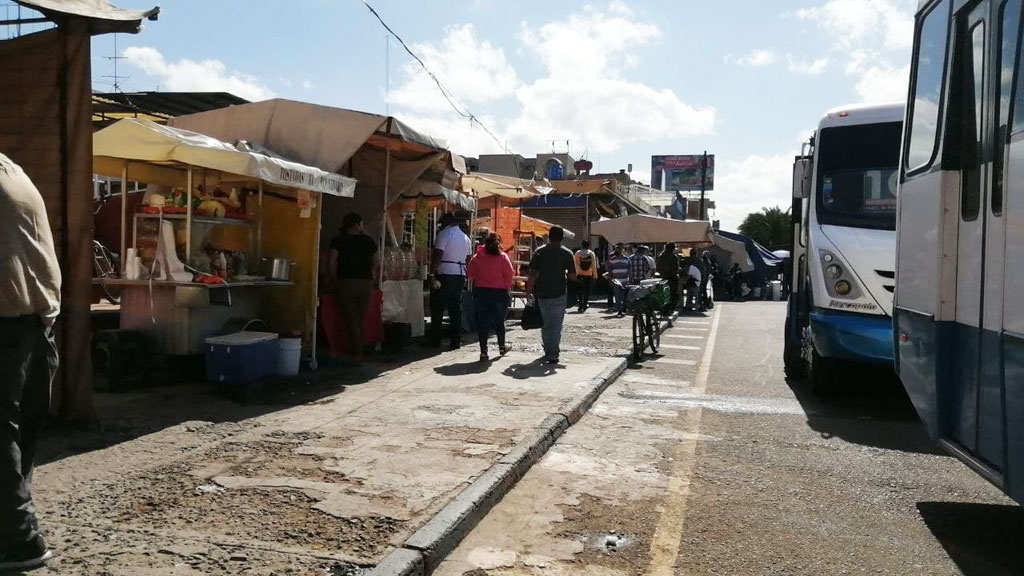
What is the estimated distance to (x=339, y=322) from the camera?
9750mm

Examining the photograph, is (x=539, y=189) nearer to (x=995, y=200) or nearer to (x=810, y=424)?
(x=810, y=424)

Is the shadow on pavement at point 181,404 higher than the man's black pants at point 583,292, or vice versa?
the man's black pants at point 583,292

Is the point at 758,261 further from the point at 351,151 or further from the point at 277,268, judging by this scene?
the point at 277,268

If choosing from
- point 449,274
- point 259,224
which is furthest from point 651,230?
point 259,224

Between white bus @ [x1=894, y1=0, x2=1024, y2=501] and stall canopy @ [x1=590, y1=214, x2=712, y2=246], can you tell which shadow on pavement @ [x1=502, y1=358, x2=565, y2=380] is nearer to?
white bus @ [x1=894, y1=0, x2=1024, y2=501]

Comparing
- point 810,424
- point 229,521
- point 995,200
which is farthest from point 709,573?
point 810,424

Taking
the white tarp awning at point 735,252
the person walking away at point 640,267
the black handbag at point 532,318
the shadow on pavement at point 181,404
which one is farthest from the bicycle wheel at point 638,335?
the white tarp awning at point 735,252

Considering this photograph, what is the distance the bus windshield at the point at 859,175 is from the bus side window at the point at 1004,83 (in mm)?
4475

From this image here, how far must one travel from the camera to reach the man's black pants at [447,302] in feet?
36.4

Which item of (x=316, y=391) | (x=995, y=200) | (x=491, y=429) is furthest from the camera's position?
(x=316, y=391)

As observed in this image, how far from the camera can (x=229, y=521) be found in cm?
412

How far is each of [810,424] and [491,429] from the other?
318 cm

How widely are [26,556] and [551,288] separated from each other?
7314 mm

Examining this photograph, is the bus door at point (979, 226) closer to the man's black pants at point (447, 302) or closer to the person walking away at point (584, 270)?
the man's black pants at point (447, 302)
